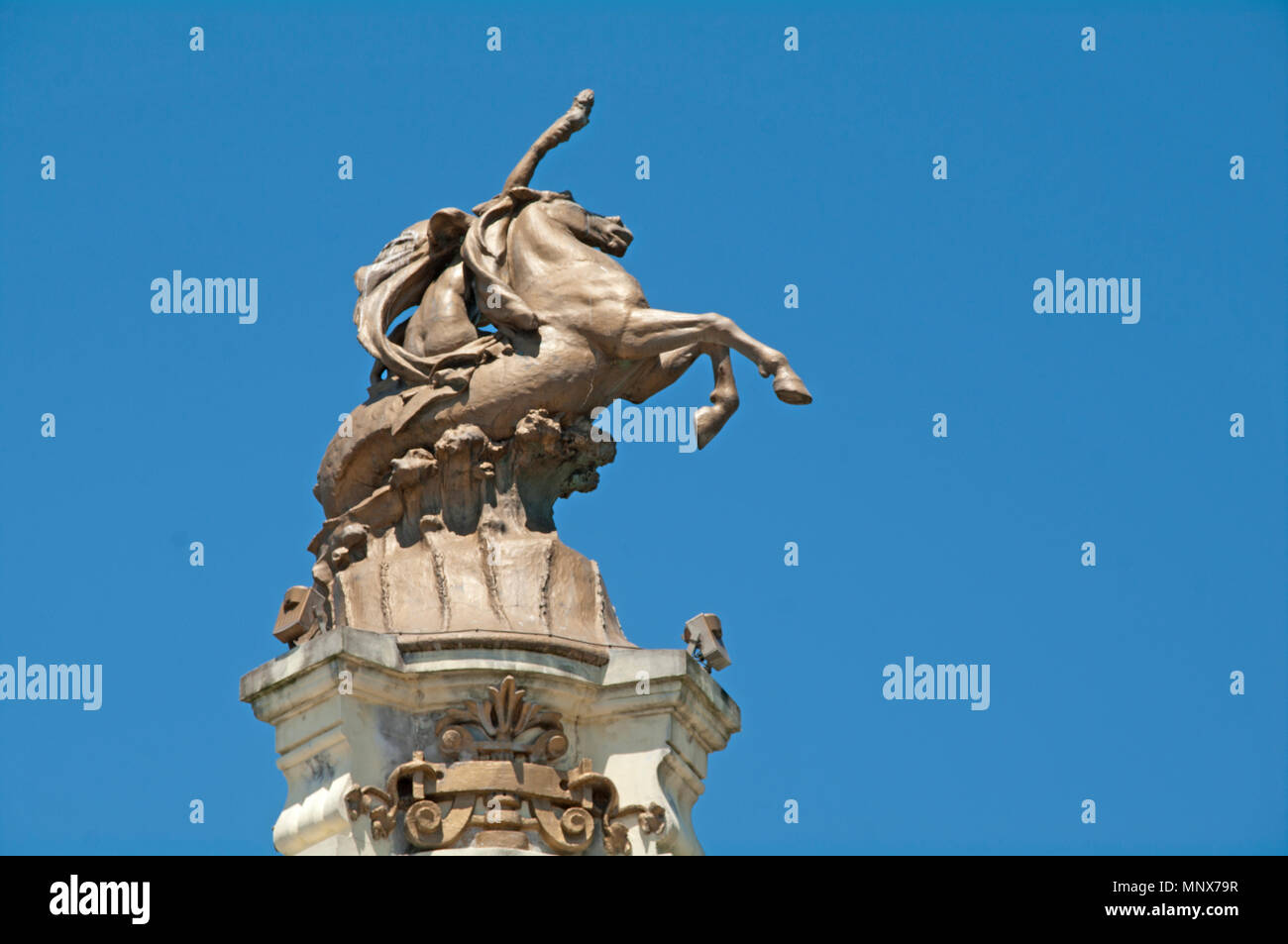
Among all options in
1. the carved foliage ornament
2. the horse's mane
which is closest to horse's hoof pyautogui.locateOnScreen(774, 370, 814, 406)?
the horse's mane

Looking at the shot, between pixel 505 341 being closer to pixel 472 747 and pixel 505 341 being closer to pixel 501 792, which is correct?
pixel 472 747

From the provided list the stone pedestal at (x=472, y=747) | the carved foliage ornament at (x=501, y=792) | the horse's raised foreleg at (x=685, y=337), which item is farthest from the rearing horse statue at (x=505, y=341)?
the carved foliage ornament at (x=501, y=792)

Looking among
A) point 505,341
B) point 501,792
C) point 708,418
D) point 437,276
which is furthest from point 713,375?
point 501,792

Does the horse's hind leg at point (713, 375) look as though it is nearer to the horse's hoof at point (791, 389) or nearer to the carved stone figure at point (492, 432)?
the carved stone figure at point (492, 432)

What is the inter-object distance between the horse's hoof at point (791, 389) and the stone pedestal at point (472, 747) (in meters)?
2.42

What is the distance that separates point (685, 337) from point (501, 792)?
4.35m

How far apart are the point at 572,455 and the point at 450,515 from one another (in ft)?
3.77

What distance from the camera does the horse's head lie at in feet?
99.6

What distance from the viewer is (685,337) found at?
96.2ft

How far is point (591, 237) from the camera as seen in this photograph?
30453 mm

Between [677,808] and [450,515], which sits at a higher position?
[450,515]

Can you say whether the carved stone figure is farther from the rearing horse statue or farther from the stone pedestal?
the stone pedestal
